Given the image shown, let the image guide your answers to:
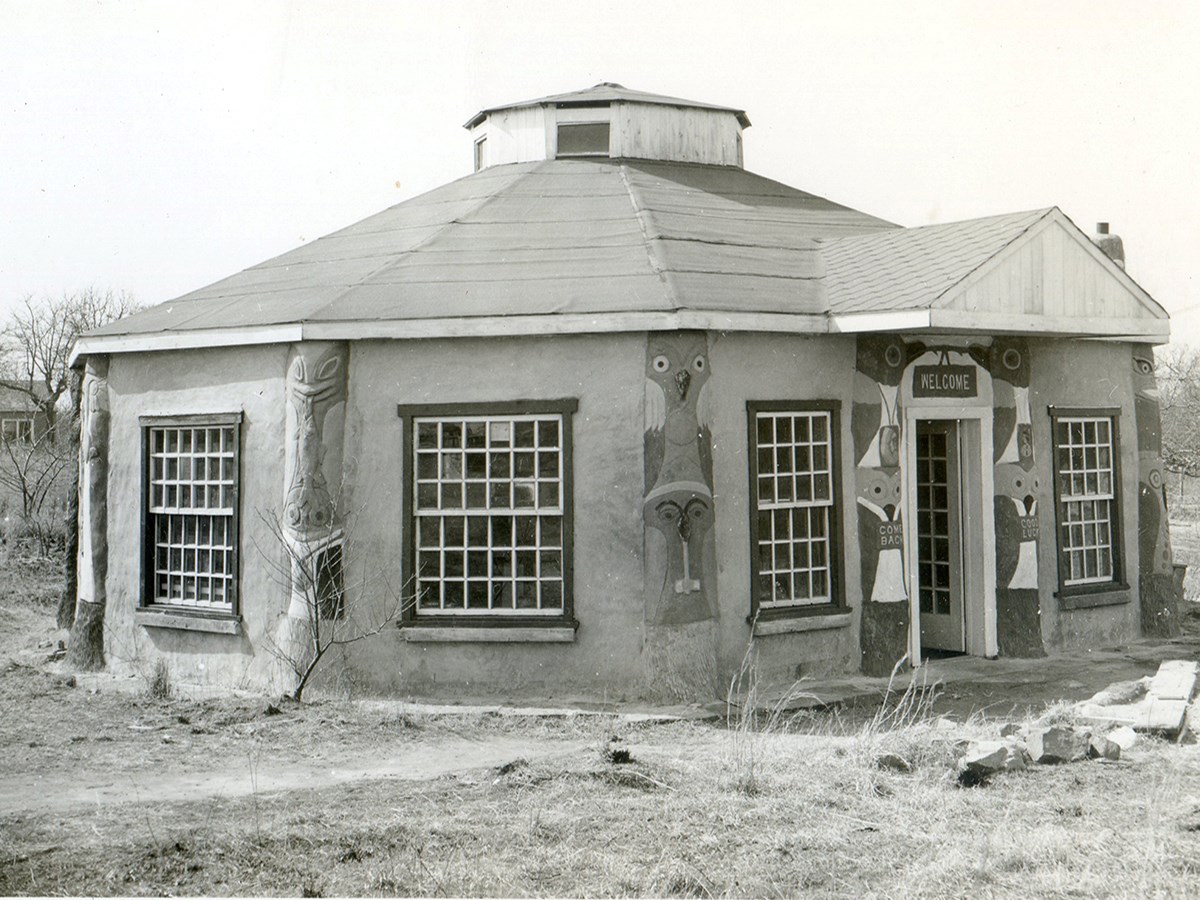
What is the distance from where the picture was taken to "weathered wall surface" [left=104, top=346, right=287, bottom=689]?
1113cm

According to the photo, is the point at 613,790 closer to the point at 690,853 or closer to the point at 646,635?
the point at 690,853

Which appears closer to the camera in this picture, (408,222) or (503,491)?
(503,491)

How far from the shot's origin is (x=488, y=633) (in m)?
10.5

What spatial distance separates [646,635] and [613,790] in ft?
9.58

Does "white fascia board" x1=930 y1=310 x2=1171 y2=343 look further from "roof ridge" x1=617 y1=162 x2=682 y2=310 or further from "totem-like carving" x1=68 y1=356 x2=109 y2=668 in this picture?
"totem-like carving" x1=68 y1=356 x2=109 y2=668

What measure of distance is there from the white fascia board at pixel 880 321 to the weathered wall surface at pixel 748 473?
0.37 m

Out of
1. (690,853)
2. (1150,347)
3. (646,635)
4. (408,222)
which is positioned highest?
(408,222)

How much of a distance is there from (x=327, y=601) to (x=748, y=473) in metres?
3.88

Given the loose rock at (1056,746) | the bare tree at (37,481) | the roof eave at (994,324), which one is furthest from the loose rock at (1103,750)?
the bare tree at (37,481)

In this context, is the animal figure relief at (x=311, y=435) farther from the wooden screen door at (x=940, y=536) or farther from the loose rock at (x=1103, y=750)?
the loose rock at (x=1103, y=750)

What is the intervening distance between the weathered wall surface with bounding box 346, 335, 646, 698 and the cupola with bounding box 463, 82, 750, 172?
17.8 feet

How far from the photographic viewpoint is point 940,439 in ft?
42.4

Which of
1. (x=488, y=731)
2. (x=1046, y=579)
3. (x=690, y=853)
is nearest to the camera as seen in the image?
(x=690, y=853)

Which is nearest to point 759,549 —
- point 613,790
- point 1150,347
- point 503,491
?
point 503,491
